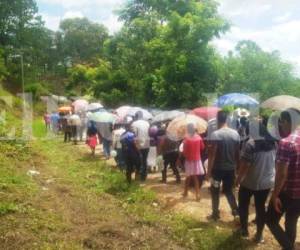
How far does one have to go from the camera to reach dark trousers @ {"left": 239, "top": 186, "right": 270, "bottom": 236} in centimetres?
678

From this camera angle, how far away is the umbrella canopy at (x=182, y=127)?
10.5 metres

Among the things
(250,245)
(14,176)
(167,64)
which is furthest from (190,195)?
(167,64)

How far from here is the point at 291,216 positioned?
19.1ft

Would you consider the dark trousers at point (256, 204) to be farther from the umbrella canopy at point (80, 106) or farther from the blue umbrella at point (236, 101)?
the umbrella canopy at point (80, 106)

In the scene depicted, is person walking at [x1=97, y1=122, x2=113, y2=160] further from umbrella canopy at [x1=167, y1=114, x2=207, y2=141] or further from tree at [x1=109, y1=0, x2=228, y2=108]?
tree at [x1=109, y1=0, x2=228, y2=108]

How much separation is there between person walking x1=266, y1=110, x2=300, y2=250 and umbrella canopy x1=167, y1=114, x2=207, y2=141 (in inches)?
184

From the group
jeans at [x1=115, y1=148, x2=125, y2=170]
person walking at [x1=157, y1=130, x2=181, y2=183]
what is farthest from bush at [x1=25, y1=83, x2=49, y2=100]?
person walking at [x1=157, y1=130, x2=181, y2=183]

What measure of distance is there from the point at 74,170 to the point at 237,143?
6652 mm

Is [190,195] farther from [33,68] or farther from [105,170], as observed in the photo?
[33,68]

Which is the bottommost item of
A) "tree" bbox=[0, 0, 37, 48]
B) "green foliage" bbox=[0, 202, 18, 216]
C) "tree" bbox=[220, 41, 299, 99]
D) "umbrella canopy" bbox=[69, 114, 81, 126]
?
"green foliage" bbox=[0, 202, 18, 216]

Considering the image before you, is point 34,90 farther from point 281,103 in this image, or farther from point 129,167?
point 129,167

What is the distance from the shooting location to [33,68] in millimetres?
44219

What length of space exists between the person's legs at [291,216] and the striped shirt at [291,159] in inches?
4.0

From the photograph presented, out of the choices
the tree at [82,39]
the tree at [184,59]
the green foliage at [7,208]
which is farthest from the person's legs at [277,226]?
the tree at [82,39]
